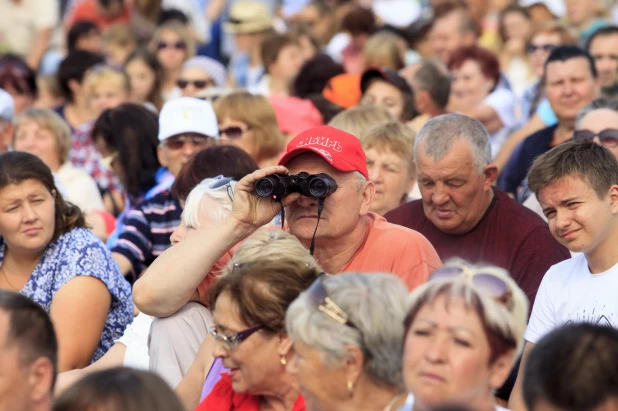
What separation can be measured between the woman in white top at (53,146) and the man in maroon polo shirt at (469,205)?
3.35 metres

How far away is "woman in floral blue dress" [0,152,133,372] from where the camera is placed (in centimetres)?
521

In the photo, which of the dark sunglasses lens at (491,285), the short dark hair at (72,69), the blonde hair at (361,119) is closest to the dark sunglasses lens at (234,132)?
the blonde hair at (361,119)

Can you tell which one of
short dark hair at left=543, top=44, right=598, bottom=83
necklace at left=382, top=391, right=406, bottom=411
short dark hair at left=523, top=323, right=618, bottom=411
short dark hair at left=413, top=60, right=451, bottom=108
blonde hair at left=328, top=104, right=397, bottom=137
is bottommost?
necklace at left=382, top=391, right=406, bottom=411

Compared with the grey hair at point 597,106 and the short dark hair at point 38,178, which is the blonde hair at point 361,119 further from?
the short dark hair at point 38,178

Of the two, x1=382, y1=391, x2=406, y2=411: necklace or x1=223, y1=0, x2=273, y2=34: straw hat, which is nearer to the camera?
x1=382, y1=391, x2=406, y2=411: necklace

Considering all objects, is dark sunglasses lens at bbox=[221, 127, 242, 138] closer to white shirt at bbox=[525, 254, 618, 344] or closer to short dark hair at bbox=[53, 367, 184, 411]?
white shirt at bbox=[525, 254, 618, 344]

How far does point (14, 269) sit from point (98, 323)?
0.60 meters

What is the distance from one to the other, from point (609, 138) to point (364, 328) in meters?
3.10

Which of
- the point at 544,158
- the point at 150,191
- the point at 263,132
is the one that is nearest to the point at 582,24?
the point at 263,132

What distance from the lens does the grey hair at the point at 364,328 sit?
3.31m

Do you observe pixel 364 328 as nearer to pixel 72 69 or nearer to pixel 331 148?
pixel 331 148

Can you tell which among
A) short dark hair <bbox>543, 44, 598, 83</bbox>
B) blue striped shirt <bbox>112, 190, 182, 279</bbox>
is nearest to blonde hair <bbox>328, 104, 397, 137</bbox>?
blue striped shirt <bbox>112, 190, 182, 279</bbox>

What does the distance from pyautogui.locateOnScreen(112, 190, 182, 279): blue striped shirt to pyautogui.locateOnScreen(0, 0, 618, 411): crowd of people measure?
0.01 m

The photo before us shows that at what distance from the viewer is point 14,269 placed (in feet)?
18.1
